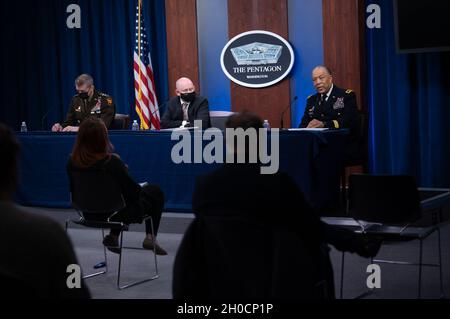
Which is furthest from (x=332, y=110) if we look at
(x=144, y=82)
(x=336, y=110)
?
(x=144, y=82)

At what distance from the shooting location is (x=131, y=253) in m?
5.17

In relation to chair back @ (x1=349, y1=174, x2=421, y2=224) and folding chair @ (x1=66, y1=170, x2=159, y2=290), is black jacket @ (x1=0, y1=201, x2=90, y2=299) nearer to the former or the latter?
chair back @ (x1=349, y1=174, x2=421, y2=224)

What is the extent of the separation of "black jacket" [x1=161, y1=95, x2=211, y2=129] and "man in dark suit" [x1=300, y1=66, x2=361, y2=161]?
35.7 inches

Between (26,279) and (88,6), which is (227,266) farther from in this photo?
(88,6)

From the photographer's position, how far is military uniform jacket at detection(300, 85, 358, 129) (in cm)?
642

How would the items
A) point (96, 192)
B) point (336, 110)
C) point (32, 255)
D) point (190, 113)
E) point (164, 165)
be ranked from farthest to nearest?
1. point (190, 113)
2. point (336, 110)
3. point (164, 165)
4. point (96, 192)
5. point (32, 255)

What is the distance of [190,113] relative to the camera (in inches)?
276

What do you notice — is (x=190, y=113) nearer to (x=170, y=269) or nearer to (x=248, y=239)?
(x=170, y=269)

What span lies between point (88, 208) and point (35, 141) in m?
2.51

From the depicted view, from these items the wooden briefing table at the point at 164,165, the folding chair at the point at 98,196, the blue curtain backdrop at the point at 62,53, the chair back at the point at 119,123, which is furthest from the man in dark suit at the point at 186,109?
the folding chair at the point at 98,196

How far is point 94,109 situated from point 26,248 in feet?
17.9

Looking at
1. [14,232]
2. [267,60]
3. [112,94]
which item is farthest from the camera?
[112,94]

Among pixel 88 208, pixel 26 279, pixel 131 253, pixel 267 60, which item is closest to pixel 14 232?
pixel 26 279
